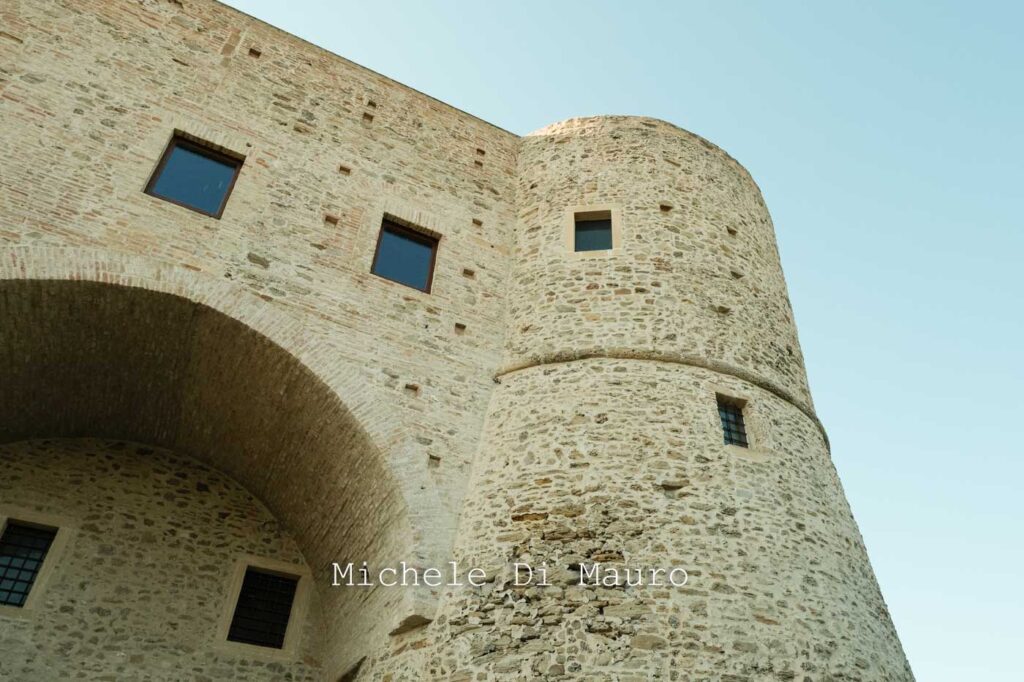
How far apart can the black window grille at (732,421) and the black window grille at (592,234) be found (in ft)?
8.95

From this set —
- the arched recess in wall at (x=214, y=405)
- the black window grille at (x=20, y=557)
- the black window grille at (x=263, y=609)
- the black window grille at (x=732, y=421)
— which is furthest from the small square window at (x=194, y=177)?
the black window grille at (x=732, y=421)

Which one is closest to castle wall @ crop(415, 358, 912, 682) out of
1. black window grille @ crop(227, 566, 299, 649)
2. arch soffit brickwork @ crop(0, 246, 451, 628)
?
arch soffit brickwork @ crop(0, 246, 451, 628)

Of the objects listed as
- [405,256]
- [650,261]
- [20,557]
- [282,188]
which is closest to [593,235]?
[650,261]

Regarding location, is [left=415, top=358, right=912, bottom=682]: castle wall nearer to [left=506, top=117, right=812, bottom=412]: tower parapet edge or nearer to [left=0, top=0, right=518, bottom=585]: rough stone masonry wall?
[left=506, top=117, right=812, bottom=412]: tower parapet edge

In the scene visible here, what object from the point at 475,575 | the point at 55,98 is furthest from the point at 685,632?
the point at 55,98

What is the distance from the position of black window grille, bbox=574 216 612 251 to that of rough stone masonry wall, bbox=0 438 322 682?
557 cm

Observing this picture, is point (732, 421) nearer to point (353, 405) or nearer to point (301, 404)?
point (353, 405)

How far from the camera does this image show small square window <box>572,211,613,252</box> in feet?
31.7

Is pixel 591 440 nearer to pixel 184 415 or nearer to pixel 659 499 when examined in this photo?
pixel 659 499

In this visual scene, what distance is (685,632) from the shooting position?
597cm

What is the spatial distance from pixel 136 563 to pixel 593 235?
7056mm

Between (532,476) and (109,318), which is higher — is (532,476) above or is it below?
below

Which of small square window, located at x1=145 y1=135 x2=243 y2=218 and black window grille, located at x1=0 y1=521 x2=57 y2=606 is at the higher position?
small square window, located at x1=145 y1=135 x2=243 y2=218

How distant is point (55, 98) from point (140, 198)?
160 centimetres
